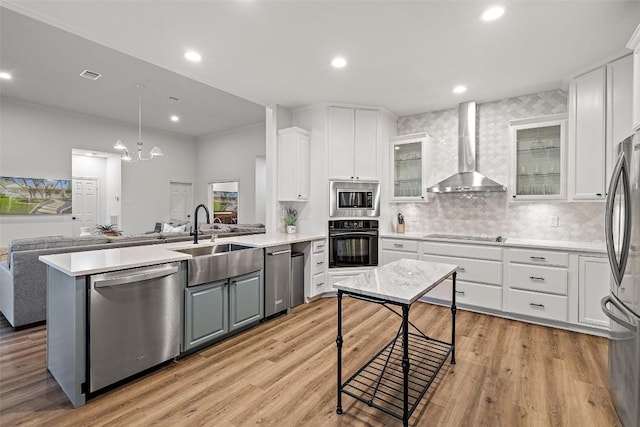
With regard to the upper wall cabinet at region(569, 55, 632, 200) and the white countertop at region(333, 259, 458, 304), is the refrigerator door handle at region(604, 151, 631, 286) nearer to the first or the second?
the white countertop at region(333, 259, 458, 304)

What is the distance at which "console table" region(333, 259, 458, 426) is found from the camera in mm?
1729

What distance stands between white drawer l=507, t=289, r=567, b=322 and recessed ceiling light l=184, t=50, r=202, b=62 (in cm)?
419

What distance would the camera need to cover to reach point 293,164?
4391 mm

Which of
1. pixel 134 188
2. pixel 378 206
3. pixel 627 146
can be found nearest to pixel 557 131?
pixel 627 146

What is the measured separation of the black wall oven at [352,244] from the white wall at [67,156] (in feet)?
12.2

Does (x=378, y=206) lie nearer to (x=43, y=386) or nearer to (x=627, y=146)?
(x=627, y=146)

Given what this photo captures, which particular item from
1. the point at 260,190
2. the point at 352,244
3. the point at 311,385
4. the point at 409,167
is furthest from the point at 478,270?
the point at 260,190

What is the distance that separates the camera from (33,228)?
19.4 feet

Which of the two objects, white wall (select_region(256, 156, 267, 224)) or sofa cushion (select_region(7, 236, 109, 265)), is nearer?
sofa cushion (select_region(7, 236, 109, 265))

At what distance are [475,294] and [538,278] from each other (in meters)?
0.68

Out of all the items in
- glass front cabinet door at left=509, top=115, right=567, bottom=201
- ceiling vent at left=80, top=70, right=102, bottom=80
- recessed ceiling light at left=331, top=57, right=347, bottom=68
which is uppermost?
ceiling vent at left=80, top=70, right=102, bottom=80

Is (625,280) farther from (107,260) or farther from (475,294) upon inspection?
(107,260)

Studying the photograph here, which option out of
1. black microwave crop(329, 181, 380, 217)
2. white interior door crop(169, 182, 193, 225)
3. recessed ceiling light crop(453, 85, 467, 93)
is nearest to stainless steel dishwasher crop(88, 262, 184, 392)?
black microwave crop(329, 181, 380, 217)

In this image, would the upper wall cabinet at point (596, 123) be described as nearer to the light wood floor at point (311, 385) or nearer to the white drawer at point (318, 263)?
the light wood floor at point (311, 385)
